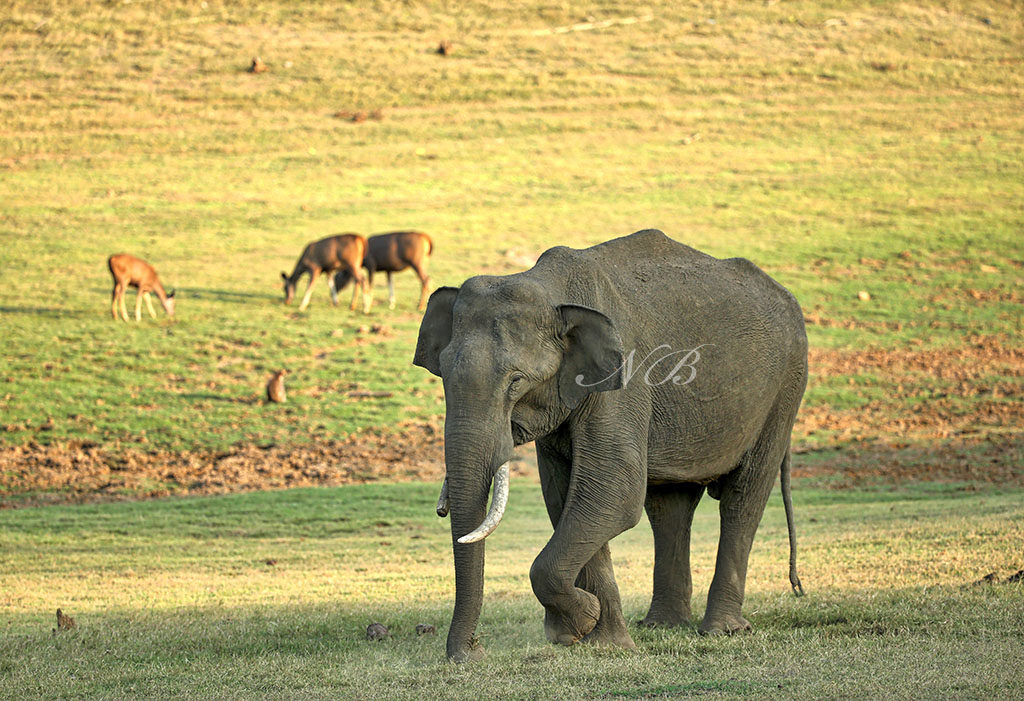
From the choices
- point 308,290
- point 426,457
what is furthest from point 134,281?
point 426,457

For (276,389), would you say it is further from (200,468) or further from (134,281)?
(134,281)

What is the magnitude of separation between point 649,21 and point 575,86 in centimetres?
984

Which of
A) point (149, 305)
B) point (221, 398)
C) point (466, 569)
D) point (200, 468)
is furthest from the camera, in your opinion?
point (149, 305)

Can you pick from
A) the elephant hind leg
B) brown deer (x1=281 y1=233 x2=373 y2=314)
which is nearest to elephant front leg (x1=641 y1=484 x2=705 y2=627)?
the elephant hind leg

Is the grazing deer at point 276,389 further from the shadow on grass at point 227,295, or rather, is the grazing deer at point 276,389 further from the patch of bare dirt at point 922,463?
the patch of bare dirt at point 922,463

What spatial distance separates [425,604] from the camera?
11.9 m

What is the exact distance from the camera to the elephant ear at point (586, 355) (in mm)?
8445

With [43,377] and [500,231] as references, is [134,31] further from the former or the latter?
[43,377]

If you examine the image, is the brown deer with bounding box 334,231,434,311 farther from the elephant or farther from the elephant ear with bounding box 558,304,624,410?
the elephant ear with bounding box 558,304,624,410

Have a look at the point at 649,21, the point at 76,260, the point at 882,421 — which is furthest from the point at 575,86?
the point at 882,421

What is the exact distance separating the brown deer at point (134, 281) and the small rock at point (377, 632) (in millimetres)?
20549

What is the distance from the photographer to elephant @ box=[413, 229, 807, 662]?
8.14 metres

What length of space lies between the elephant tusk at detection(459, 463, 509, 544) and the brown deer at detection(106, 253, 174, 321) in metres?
22.7

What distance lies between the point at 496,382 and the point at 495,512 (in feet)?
2.68
